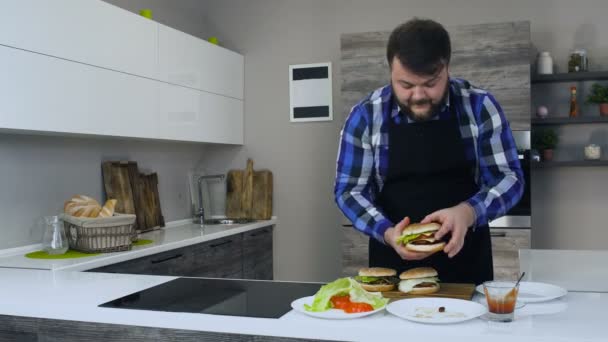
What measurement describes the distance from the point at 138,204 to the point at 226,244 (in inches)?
23.9

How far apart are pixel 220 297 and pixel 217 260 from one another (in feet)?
6.68

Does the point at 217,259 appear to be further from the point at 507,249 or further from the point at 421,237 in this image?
the point at 421,237

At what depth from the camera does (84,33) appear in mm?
3113

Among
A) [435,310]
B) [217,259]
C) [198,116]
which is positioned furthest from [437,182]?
[198,116]

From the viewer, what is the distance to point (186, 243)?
3.57 m

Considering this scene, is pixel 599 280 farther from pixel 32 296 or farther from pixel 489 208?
pixel 32 296

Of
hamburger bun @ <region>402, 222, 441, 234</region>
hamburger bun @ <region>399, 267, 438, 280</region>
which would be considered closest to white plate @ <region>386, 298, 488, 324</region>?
hamburger bun @ <region>399, 267, 438, 280</region>

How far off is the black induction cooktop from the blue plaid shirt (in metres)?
0.32

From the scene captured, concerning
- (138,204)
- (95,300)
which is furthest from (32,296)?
(138,204)

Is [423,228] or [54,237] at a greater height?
[423,228]

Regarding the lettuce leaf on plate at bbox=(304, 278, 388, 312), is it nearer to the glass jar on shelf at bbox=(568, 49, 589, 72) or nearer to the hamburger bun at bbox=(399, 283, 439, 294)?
the hamburger bun at bbox=(399, 283, 439, 294)

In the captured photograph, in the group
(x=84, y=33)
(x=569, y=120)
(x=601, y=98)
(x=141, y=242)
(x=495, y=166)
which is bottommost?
(x=141, y=242)

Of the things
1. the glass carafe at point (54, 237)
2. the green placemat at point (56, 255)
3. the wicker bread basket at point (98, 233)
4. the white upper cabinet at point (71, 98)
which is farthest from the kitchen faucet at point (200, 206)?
the glass carafe at point (54, 237)

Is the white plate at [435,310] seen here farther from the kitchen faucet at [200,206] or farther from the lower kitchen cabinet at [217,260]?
the kitchen faucet at [200,206]
